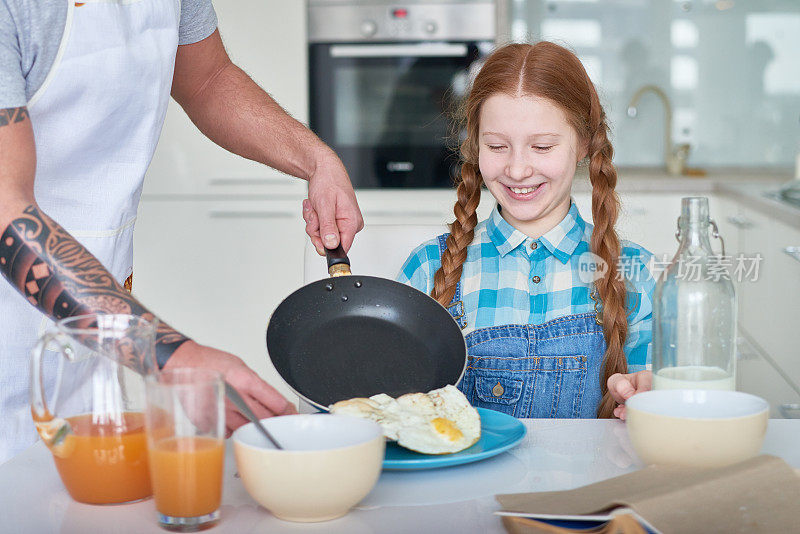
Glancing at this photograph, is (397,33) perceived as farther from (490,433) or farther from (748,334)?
(490,433)

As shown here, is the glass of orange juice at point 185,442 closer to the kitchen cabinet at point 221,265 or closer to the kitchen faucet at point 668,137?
the kitchen cabinet at point 221,265

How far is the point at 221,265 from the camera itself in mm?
3025

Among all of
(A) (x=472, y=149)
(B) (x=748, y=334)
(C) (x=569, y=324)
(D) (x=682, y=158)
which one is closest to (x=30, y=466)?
(C) (x=569, y=324)

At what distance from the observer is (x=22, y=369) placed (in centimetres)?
119

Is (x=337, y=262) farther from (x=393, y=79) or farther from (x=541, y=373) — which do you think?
(x=393, y=79)

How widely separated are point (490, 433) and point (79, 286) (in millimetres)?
430

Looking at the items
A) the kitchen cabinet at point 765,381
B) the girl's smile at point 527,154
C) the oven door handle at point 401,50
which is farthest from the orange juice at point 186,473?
the oven door handle at point 401,50

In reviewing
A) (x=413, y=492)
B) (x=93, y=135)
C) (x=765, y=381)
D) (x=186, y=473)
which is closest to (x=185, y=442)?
(x=186, y=473)

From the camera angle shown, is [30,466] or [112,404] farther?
[30,466]

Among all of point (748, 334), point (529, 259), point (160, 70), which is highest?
point (160, 70)

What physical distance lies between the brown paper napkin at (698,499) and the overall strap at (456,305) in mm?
761

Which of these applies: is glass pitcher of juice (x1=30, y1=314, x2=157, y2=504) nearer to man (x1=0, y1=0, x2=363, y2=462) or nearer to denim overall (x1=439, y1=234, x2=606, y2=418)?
man (x1=0, y1=0, x2=363, y2=462)

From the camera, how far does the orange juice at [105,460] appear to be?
74 centimetres

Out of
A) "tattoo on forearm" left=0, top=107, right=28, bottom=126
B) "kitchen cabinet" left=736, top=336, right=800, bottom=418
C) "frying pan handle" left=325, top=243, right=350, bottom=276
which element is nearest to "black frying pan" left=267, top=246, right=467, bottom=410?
"frying pan handle" left=325, top=243, right=350, bottom=276
